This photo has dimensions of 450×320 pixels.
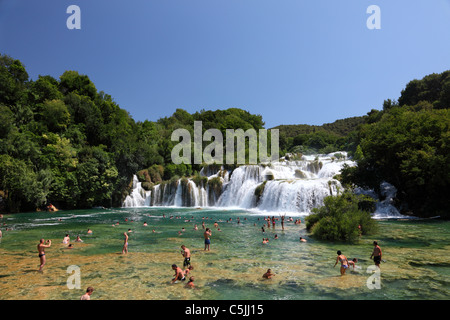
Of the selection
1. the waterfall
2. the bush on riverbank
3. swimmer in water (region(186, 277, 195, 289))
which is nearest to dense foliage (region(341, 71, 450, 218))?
the waterfall

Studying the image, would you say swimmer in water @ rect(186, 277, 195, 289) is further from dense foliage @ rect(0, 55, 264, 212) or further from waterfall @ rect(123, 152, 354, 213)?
dense foliage @ rect(0, 55, 264, 212)

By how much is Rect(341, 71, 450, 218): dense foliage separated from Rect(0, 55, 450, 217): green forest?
88 mm

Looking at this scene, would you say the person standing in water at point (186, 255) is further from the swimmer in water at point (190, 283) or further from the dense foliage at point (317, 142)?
the dense foliage at point (317, 142)

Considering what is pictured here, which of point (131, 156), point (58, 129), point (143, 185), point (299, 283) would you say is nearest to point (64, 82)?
point (58, 129)

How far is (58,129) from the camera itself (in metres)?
41.9

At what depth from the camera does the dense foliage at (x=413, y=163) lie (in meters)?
23.9

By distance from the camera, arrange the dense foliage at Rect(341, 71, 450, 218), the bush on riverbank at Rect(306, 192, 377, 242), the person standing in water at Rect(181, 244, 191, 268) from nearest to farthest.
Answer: the person standing in water at Rect(181, 244, 191, 268)
the bush on riverbank at Rect(306, 192, 377, 242)
the dense foliage at Rect(341, 71, 450, 218)

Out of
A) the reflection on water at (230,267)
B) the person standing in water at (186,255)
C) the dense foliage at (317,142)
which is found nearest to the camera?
the reflection on water at (230,267)

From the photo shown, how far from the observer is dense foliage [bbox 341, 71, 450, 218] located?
23.9 m

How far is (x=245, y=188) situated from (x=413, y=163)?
69.5 ft

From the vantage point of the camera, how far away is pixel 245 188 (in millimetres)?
39312

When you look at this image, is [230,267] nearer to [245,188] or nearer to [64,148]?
[245,188]

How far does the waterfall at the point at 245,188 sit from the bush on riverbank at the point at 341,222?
1192cm

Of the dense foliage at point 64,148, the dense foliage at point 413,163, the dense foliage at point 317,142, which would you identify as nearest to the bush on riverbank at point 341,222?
the dense foliage at point 413,163
